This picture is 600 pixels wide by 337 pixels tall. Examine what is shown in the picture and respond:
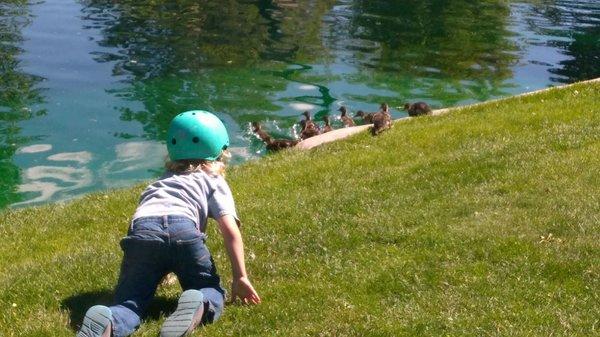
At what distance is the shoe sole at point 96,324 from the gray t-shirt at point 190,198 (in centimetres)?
77

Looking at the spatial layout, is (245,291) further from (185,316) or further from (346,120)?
(346,120)

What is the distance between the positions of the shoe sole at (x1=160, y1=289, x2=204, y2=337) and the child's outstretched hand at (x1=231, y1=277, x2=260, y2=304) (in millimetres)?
365

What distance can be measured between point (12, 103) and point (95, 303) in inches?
499

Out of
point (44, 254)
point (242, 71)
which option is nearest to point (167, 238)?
point (44, 254)

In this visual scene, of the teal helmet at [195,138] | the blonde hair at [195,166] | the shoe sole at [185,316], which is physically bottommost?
the shoe sole at [185,316]

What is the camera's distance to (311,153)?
38.5ft

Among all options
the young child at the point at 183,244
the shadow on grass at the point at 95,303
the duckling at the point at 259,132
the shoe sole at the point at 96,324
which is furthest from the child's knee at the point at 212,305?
the duckling at the point at 259,132

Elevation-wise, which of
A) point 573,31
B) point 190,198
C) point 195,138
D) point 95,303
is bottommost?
point 573,31

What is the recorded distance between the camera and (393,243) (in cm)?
697

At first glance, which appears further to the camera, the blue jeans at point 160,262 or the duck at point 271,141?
the duck at point 271,141

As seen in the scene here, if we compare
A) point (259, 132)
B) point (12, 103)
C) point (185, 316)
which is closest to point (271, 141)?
point (259, 132)

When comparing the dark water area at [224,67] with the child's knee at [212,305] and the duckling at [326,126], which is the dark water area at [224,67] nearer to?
the duckling at [326,126]

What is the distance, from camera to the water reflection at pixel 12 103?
47.9 ft

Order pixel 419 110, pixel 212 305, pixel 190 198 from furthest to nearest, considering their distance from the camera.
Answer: pixel 419 110 → pixel 190 198 → pixel 212 305
